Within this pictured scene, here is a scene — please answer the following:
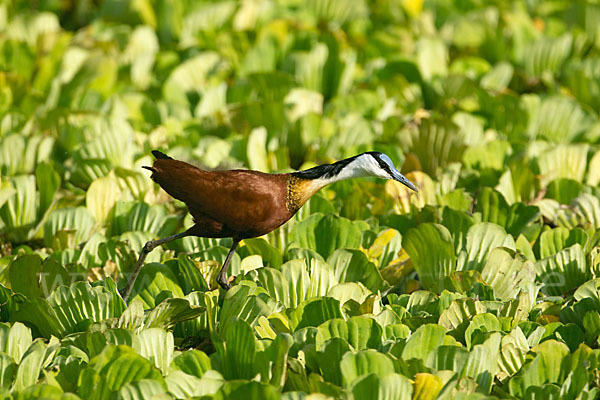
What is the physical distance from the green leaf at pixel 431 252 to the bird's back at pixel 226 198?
454 millimetres

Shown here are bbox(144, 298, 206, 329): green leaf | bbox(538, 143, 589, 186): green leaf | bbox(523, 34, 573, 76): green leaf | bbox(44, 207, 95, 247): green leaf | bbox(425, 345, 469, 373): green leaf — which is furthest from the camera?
bbox(523, 34, 573, 76): green leaf

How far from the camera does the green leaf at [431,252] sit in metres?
2.96

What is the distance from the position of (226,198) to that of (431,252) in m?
0.70

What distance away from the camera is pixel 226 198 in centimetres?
284

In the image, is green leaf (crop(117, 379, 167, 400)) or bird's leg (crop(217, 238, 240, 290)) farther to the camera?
bird's leg (crop(217, 238, 240, 290))

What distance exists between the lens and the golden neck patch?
294 cm

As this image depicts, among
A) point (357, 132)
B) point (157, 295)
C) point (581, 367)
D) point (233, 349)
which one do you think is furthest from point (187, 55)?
point (581, 367)

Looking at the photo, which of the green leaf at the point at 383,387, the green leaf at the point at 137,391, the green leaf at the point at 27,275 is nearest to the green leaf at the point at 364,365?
the green leaf at the point at 383,387

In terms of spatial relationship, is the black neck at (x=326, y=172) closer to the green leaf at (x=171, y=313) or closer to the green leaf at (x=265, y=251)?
the green leaf at (x=265, y=251)

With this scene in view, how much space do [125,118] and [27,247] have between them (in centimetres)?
117

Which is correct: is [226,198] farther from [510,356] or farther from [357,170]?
[510,356]

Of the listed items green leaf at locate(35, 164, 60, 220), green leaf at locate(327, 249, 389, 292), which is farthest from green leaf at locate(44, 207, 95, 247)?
green leaf at locate(327, 249, 389, 292)

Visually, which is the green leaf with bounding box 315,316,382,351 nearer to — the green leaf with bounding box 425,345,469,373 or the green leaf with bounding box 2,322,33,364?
the green leaf with bounding box 425,345,469,373

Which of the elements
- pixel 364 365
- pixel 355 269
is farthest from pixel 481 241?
pixel 364 365
